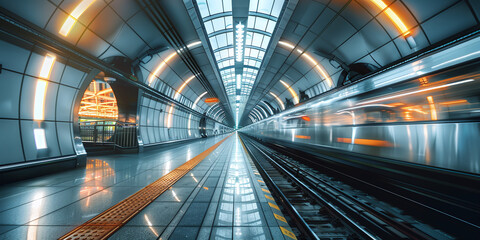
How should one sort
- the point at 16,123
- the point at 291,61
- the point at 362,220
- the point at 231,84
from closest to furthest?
the point at 362,220, the point at 16,123, the point at 291,61, the point at 231,84

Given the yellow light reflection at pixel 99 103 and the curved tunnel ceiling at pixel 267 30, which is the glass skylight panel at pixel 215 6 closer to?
the curved tunnel ceiling at pixel 267 30

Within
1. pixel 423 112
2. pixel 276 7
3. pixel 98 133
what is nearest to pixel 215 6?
pixel 276 7

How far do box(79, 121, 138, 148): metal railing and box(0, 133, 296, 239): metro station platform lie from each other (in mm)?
5999

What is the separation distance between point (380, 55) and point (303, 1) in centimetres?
388

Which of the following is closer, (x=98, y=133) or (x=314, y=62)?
(x=314, y=62)

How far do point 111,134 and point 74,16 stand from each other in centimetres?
741

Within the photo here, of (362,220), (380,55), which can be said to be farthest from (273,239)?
(380,55)

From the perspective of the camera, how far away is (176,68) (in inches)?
456

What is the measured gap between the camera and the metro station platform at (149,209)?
2.26m

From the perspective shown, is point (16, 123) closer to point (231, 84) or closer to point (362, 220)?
point (362, 220)

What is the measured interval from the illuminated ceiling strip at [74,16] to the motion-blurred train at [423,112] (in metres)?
8.99

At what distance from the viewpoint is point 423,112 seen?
3.65 metres

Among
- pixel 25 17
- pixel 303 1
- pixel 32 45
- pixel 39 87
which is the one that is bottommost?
pixel 39 87

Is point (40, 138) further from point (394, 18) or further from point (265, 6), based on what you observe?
point (394, 18)
